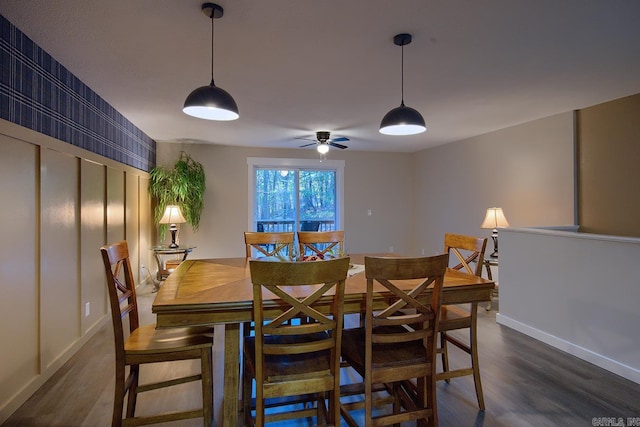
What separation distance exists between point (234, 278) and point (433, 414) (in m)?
1.31

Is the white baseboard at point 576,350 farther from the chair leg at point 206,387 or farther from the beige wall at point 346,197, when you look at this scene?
the beige wall at point 346,197

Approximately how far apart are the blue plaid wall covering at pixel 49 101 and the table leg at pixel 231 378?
190 cm

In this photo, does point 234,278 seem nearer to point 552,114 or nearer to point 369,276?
point 369,276

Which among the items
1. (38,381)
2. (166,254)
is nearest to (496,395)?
(38,381)

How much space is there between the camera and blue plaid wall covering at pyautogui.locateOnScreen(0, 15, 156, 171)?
209cm

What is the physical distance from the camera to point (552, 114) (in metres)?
4.17

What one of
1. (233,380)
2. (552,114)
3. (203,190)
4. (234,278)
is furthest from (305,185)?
(233,380)

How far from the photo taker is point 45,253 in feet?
8.01

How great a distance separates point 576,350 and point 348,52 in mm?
3045

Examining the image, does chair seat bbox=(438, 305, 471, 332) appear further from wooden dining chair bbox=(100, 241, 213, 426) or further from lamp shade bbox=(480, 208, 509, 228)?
lamp shade bbox=(480, 208, 509, 228)

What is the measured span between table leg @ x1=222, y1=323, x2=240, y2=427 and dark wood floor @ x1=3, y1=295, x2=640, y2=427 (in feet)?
1.69

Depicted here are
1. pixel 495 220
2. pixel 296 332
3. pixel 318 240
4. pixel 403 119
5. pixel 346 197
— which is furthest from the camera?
pixel 346 197

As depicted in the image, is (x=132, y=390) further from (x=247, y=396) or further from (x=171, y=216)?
(x=171, y=216)

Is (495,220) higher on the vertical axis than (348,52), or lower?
lower
